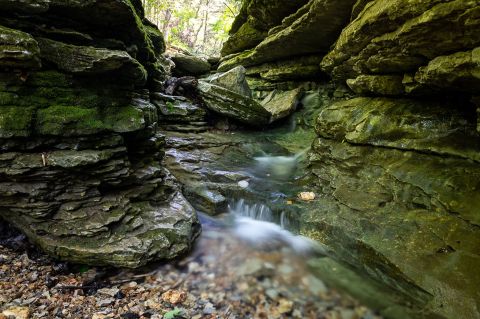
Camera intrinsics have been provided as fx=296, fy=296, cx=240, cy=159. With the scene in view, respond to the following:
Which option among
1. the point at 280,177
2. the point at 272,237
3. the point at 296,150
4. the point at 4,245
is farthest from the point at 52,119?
the point at 296,150

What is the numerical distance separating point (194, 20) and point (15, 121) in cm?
2765

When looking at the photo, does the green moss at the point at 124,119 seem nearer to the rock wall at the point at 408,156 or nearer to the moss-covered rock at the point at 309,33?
the rock wall at the point at 408,156

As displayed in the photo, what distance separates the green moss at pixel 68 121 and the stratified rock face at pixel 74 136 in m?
0.01

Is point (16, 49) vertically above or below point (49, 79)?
above

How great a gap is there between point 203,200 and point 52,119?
3.56m

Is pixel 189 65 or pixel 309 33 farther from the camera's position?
pixel 189 65

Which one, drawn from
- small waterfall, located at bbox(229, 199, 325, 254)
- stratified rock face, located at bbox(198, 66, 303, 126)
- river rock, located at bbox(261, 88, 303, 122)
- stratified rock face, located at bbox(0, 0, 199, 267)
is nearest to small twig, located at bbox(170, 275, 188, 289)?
stratified rock face, located at bbox(0, 0, 199, 267)

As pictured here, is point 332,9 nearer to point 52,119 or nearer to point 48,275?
point 52,119

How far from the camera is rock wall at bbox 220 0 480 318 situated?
4.40 meters

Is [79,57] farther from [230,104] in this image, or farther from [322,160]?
[230,104]

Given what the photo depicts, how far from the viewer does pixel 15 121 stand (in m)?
4.25

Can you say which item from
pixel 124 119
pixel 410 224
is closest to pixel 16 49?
pixel 124 119

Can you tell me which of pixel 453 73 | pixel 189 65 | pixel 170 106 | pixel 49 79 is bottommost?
pixel 170 106

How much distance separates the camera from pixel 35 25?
4520mm
